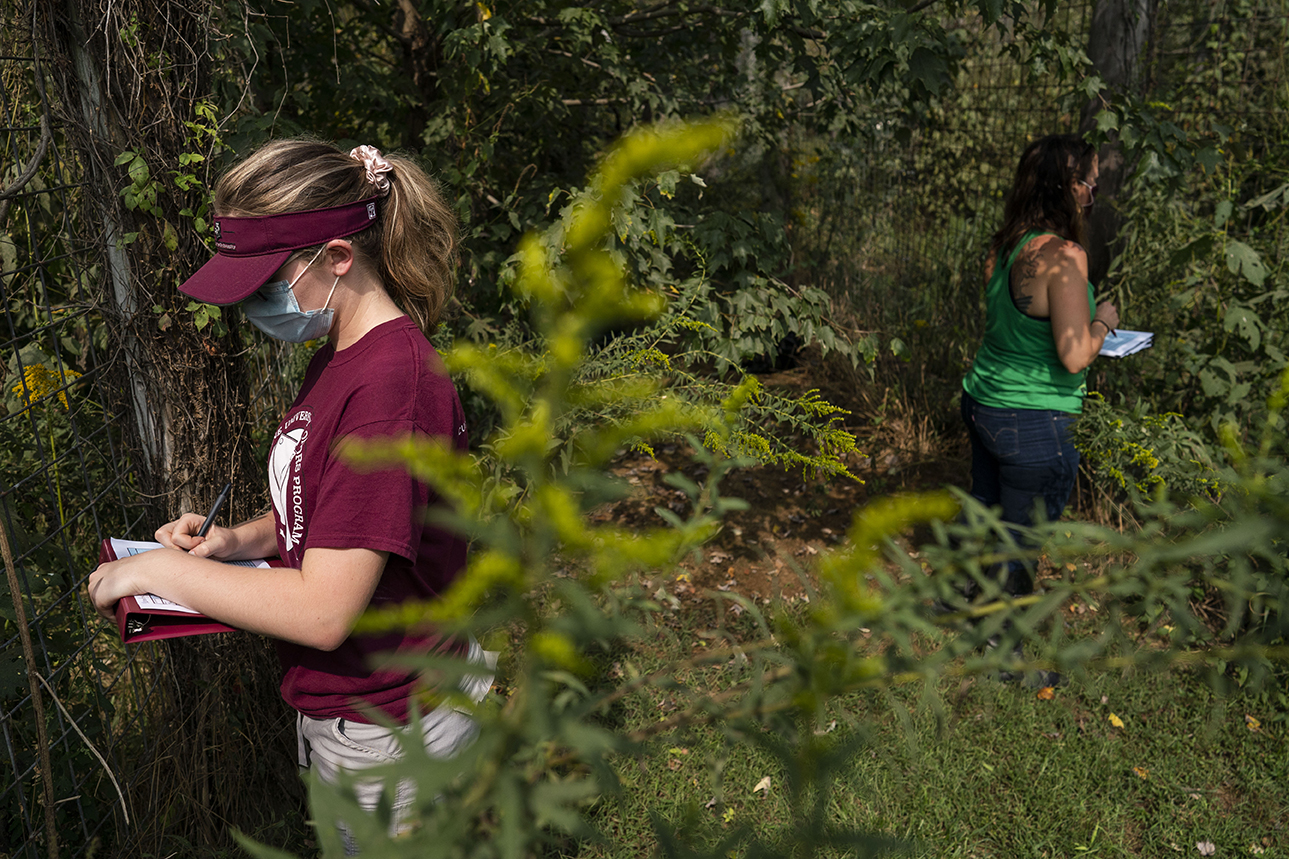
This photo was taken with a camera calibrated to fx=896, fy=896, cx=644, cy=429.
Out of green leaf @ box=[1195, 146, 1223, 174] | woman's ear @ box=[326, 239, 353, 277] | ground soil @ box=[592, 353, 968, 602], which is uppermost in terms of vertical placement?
woman's ear @ box=[326, 239, 353, 277]

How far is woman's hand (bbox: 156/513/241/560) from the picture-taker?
5.80 ft

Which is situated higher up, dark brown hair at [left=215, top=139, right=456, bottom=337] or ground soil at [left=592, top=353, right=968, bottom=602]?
dark brown hair at [left=215, top=139, right=456, bottom=337]

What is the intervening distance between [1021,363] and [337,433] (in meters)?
2.55

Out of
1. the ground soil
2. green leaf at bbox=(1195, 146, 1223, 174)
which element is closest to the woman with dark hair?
green leaf at bbox=(1195, 146, 1223, 174)

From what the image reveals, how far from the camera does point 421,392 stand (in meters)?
1.53

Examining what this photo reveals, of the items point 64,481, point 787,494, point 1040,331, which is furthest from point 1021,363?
point 64,481

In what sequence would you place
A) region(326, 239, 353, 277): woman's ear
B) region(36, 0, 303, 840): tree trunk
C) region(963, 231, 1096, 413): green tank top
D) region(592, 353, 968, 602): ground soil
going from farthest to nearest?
1. region(592, 353, 968, 602): ground soil
2. region(963, 231, 1096, 413): green tank top
3. region(36, 0, 303, 840): tree trunk
4. region(326, 239, 353, 277): woman's ear

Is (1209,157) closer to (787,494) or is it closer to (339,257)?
(787,494)

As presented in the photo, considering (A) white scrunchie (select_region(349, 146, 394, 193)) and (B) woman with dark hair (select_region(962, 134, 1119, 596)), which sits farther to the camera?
(B) woman with dark hair (select_region(962, 134, 1119, 596))

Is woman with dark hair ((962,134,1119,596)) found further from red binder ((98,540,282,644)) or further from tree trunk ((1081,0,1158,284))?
red binder ((98,540,282,644))

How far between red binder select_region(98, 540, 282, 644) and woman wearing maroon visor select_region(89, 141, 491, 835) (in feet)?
0.10

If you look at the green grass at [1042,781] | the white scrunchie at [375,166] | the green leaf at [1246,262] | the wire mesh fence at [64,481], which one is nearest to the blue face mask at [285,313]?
the white scrunchie at [375,166]

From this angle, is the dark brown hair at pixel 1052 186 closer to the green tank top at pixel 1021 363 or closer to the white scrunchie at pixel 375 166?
the green tank top at pixel 1021 363

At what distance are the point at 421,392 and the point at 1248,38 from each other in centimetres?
471
